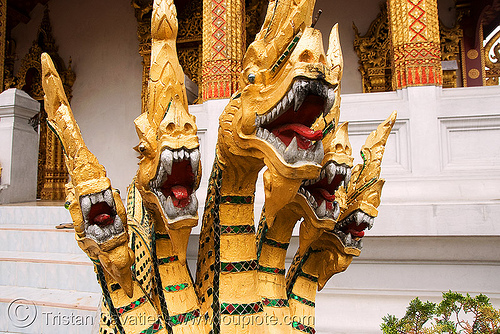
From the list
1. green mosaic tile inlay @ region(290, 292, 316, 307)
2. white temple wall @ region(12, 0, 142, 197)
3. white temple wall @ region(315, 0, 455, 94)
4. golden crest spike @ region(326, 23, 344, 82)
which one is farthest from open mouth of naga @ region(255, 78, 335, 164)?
white temple wall @ region(12, 0, 142, 197)

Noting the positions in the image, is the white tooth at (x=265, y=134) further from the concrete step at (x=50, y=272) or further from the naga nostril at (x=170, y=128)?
the concrete step at (x=50, y=272)

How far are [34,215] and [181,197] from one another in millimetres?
2229

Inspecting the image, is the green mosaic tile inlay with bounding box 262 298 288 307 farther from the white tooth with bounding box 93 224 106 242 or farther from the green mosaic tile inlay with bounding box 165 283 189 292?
the white tooth with bounding box 93 224 106 242

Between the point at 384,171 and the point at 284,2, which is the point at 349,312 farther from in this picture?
the point at 284,2

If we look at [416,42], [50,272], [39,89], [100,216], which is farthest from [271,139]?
[39,89]

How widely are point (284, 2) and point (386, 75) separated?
13.0ft

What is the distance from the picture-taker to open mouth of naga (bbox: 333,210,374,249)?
0.80 metres

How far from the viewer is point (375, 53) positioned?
159 inches

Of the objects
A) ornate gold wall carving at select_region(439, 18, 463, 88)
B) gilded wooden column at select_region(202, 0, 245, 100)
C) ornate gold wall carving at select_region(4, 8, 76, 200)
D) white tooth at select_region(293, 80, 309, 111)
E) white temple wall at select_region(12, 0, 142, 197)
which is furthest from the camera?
ornate gold wall carving at select_region(4, 8, 76, 200)

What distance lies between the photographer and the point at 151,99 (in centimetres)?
63

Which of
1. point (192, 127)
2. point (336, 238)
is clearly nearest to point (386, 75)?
point (336, 238)

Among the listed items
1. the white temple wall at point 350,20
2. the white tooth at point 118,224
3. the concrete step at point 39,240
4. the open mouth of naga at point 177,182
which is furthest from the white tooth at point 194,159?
the white temple wall at point 350,20

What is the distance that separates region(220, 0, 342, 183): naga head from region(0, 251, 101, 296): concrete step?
55.9 inches

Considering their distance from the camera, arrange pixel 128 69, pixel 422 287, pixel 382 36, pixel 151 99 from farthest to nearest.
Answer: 1. pixel 128 69
2. pixel 382 36
3. pixel 422 287
4. pixel 151 99
